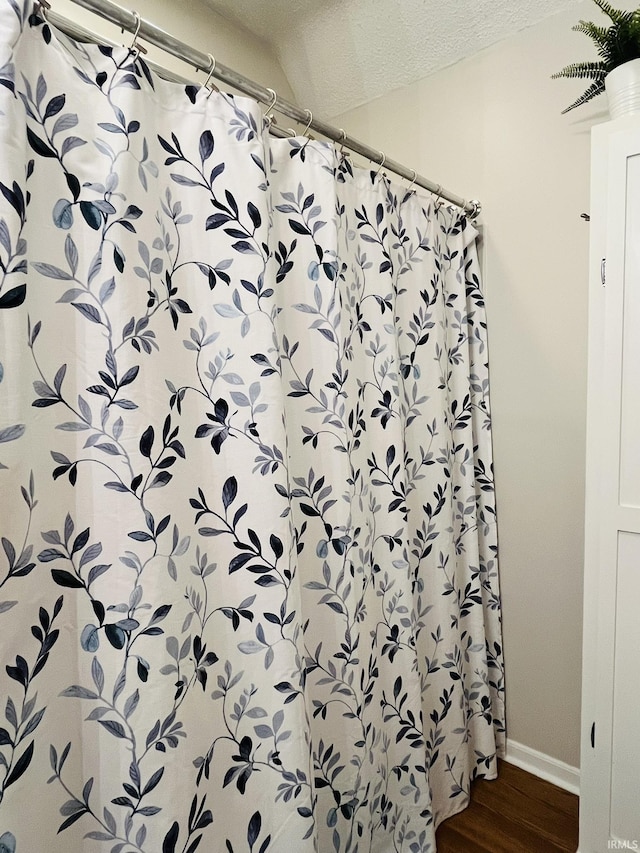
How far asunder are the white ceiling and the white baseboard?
2.33 meters

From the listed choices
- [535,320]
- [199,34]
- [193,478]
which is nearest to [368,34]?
[199,34]

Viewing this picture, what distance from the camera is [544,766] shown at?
170 cm

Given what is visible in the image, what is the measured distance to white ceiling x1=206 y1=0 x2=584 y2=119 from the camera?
1661 mm

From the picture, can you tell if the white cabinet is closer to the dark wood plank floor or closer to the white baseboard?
the dark wood plank floor

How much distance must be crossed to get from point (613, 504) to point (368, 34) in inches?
70.4

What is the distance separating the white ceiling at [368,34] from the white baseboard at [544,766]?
233 cm

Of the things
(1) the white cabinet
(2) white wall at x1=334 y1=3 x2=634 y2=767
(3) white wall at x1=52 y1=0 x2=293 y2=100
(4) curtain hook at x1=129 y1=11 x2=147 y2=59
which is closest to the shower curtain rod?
(4) curtain hook at x1=129 y1=11 x2=147 y2=59

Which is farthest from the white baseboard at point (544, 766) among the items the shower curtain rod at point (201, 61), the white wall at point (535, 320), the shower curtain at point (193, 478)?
the shower curtain rod at point (201, 61)

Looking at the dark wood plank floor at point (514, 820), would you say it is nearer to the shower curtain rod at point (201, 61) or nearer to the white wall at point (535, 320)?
the white wall at point (535, 320)

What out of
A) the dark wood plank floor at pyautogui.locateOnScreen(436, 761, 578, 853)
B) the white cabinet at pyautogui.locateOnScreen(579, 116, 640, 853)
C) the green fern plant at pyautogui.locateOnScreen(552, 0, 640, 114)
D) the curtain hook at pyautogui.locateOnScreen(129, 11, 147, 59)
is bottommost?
the dark wood plank floor at pyautogui.locateOnScreen(436, 761, 578, 853)

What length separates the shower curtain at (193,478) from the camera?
0.78 meters

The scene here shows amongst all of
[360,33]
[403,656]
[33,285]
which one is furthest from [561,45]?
[403,656]

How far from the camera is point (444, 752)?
5.16ft

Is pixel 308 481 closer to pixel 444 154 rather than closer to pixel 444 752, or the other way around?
pixel 444 752
